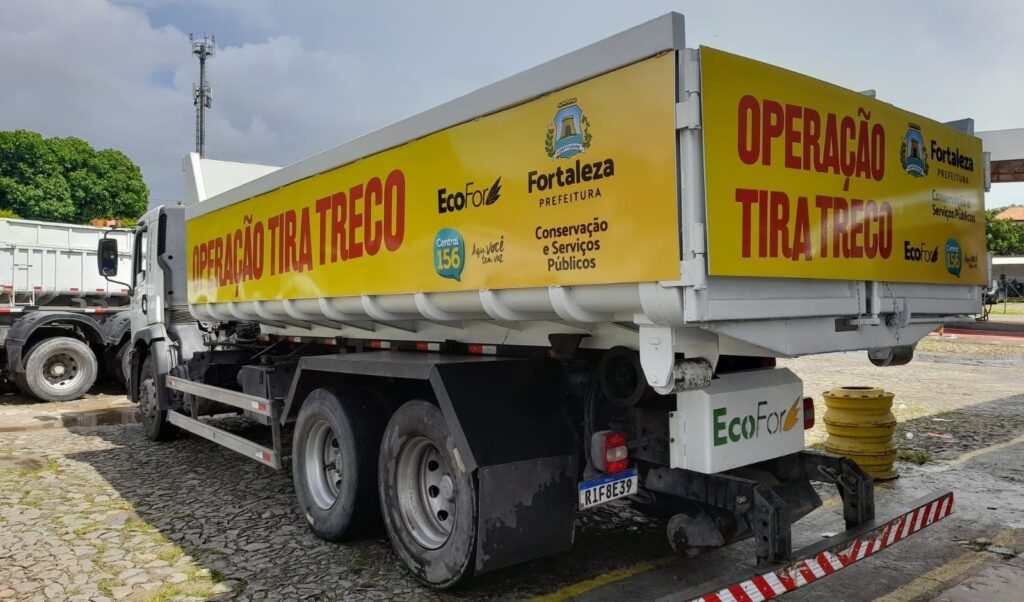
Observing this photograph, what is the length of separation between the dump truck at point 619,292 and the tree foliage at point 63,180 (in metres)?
42.8

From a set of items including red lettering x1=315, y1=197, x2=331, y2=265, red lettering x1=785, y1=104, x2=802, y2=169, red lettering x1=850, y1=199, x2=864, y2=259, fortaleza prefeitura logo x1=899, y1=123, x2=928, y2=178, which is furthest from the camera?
red lettering x1=315, y1=197, x2=331, y2=265

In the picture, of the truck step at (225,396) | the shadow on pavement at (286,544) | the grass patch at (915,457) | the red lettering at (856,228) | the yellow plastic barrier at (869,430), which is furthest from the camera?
the grass patch at (915,457)

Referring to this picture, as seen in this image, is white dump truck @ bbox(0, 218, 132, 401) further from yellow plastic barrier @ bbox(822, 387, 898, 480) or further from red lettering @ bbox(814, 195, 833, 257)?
red lettering @ bbox(814, 195, 833, 257)

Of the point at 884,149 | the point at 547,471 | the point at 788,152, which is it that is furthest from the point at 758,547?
the point at 884,149

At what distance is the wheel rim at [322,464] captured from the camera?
5176 mm

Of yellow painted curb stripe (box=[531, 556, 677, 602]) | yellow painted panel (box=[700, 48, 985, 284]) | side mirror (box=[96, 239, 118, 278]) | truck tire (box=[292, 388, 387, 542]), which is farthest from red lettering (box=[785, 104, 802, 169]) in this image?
side mirror (box=[96, 239, 118, 278])

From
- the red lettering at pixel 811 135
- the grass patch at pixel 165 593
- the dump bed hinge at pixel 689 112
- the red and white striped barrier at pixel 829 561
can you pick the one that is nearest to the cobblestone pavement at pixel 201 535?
the grass patch at pixel 165 593

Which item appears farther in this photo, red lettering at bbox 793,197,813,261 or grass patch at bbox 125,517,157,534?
grass patch at bbox 125,517,157,534

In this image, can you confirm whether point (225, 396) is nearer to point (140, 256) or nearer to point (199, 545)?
point (199, 545)

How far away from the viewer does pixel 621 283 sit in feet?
10.2

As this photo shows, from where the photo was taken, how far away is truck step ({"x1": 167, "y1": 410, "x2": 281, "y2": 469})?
5.59 m

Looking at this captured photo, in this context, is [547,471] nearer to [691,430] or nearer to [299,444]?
[691,430]

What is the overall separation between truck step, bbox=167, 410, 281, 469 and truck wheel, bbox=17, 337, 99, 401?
214 inches

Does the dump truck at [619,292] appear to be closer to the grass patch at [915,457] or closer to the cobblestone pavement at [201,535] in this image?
the cobblestone pavement at [201,535]
